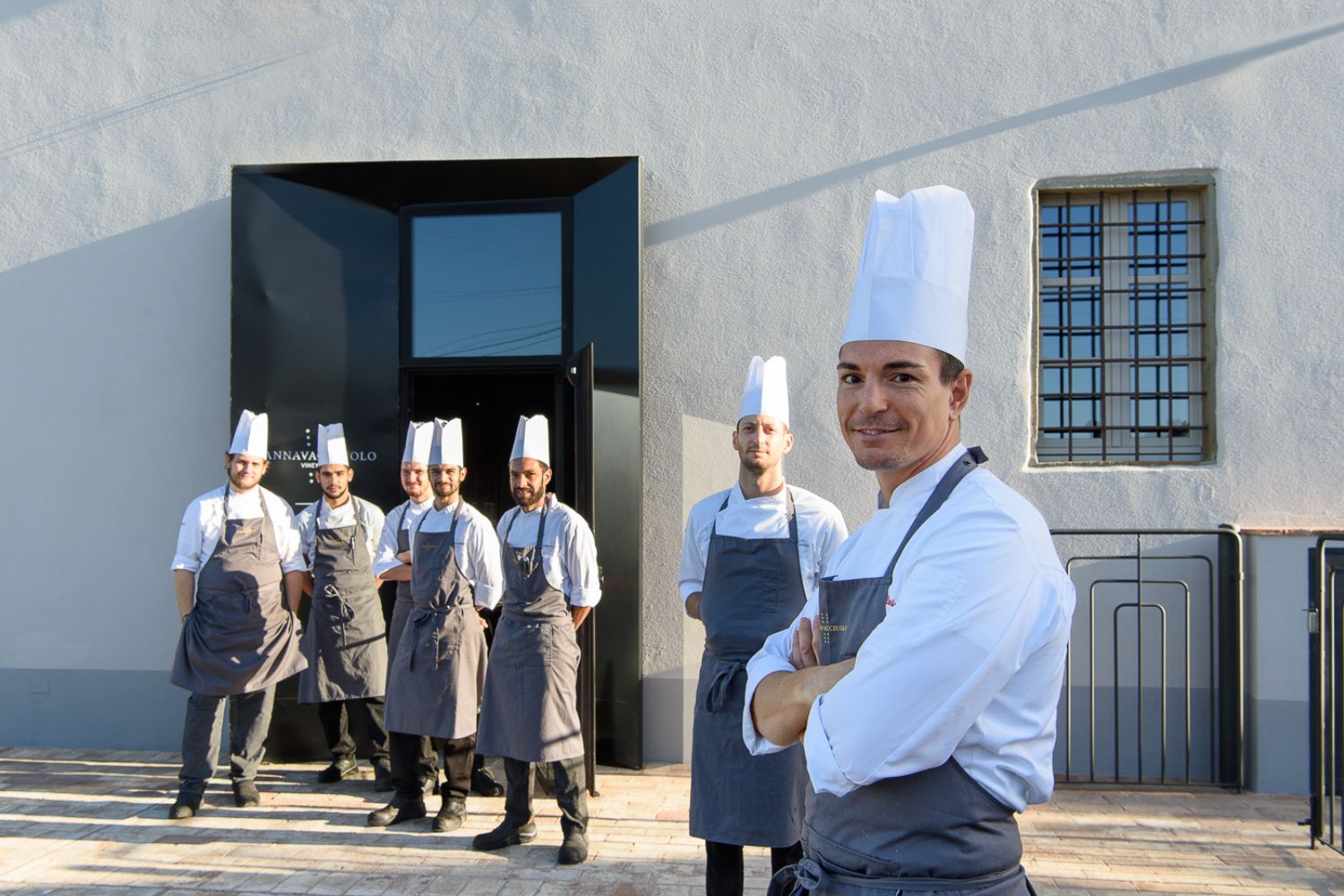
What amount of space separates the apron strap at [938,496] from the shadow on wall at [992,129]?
4872 mm

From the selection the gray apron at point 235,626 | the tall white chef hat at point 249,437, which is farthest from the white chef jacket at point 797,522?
the tall white chef hat at point 249,437

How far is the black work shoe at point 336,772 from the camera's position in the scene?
6137 millimetres

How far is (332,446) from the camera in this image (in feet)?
20.4

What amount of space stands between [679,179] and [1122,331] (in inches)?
111

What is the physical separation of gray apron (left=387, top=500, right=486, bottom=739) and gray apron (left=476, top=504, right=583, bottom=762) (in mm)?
338

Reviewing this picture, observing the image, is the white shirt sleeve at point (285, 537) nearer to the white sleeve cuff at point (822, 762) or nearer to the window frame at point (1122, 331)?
the window frame at point (1122, 331)

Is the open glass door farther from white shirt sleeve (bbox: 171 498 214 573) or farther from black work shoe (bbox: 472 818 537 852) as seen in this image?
white shirt sleeve (bbox: 171 498 214 573)

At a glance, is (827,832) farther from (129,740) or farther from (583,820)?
(129,740)

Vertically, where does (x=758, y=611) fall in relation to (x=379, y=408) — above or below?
below

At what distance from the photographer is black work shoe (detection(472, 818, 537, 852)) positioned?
4.97 m

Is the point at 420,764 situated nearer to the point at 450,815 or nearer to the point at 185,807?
the point at 450,815

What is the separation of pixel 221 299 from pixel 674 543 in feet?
Answer: 10.8

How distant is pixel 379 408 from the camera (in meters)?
6.62

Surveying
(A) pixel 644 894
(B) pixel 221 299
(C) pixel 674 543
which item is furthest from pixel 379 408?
(A) pixel 644 894
